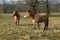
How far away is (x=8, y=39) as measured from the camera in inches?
314

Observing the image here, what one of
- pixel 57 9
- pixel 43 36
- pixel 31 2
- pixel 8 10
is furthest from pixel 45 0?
pixel 43 36

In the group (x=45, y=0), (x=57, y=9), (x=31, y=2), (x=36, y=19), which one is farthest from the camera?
(x=57, y=9)

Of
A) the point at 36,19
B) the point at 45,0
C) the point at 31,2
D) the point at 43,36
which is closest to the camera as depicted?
the point at 43,36

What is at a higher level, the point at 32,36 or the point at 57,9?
the point at 32,36

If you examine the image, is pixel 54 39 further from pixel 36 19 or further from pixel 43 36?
pixel 36 19

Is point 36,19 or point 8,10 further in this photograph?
point 8,10

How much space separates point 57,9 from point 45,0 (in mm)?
17190

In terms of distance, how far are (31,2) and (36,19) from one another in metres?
17.5

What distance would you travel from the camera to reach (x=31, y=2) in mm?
28266

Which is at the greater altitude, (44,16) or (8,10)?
(44,16)

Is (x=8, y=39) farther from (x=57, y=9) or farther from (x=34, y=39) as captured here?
(x=57, y=9)

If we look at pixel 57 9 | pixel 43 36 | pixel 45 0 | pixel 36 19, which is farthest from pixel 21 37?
pixel 57 9

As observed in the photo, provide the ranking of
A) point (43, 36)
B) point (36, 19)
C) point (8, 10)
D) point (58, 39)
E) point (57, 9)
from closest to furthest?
1. point (58, 39)
2. point (43, 36)
3. point (36, 19)
4. point (57, 9)
5. point (8, 10)

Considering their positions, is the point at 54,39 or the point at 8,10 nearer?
the point at 54,39
